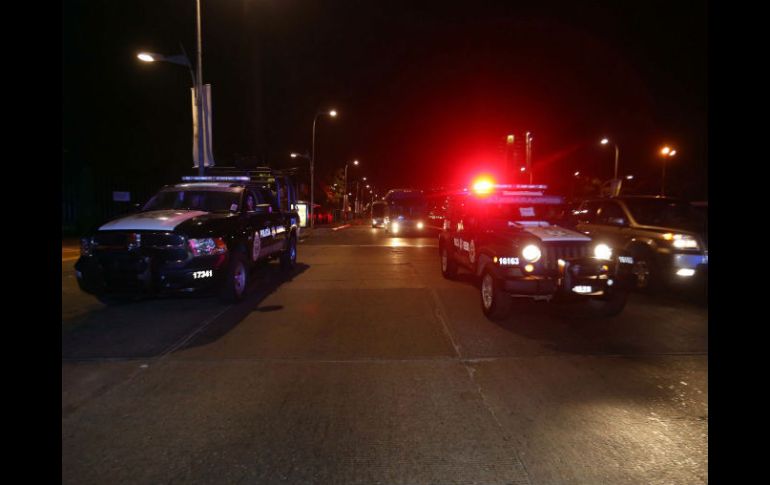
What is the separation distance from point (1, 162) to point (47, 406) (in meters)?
0.80

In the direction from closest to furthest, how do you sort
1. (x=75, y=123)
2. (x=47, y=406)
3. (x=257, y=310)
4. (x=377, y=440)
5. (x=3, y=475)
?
1. (x=3, y=475)
2. (x=47, y=406)
3. (x=377, y=440)
4. (x=257, y=310)
5. (x=75, y=123)

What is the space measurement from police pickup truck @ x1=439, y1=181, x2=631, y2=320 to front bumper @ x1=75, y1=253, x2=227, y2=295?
179 inches

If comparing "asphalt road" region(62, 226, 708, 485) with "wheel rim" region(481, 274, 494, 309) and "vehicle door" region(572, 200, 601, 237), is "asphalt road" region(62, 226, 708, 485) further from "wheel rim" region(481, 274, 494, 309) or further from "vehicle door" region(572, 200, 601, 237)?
"vehicle door" region(572, 200, 601, 237)

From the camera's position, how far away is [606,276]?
711cm

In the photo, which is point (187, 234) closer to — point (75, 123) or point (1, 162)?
point (1, 162)

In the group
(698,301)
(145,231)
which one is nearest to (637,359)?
(698,301)

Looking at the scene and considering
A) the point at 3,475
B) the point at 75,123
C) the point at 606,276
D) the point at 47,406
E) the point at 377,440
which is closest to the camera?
the point at 3,475

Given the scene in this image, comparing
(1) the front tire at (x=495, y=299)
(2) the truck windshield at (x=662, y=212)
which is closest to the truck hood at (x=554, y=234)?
(1) the front tire at (x=495, y=299)

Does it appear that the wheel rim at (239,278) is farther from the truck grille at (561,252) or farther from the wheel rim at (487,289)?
the truck grille at (561,252)

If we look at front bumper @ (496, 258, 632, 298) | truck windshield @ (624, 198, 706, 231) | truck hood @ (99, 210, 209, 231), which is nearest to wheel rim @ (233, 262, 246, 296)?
truck hood @ (99, 210, 209, 231)

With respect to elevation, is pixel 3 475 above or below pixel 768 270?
below

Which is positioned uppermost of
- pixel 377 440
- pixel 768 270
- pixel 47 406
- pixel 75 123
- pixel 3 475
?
pixel 75 123

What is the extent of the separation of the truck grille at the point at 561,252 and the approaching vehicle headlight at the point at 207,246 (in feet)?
16.5

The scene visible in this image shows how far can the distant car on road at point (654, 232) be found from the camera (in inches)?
375
